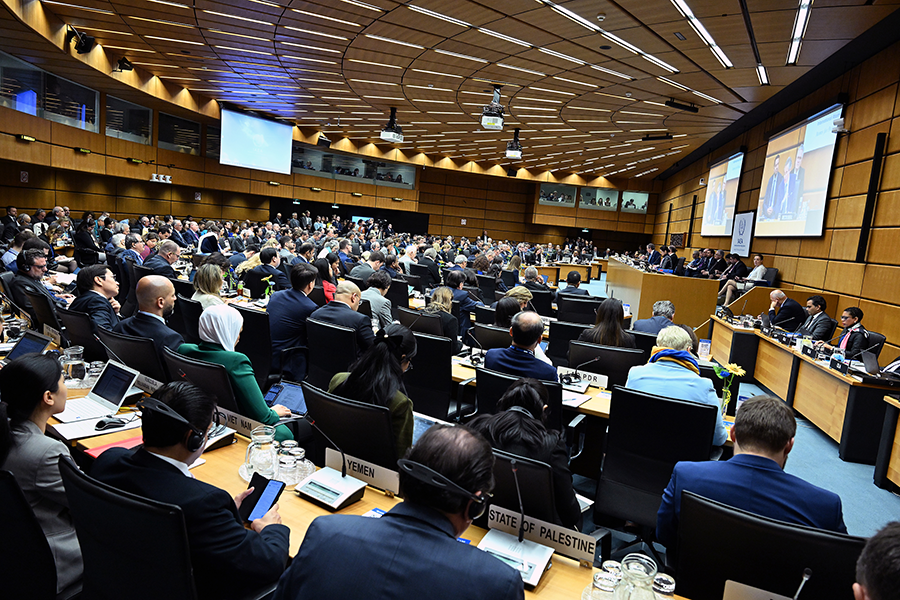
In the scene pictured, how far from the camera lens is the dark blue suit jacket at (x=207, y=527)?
151 cm

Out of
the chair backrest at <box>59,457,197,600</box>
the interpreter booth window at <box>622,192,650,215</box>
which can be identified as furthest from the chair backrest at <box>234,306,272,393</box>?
the interpreter booth window at <box>622,192,650,215</box>

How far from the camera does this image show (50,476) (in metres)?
1.87

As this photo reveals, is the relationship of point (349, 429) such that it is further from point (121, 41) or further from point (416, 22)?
point (121, 41)

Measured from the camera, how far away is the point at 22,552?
1612 millimetres

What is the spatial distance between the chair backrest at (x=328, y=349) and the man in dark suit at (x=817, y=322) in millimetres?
6176

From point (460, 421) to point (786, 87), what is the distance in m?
9.15

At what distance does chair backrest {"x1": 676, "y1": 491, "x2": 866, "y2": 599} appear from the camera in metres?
1.47

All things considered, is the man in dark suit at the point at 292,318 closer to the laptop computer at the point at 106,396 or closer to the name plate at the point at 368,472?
the laptop computer at the point at 106,396

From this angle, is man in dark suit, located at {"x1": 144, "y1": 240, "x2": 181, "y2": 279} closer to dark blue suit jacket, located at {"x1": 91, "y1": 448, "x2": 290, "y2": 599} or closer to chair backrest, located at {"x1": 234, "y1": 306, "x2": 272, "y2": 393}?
chair backrest, located at {"x1": 234, "y1": 306, "x2": 272, "y2": 393}

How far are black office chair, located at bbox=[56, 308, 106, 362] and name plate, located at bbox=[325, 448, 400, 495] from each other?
240 cm

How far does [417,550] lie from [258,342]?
3.70 m

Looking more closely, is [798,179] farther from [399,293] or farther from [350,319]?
[350,319]

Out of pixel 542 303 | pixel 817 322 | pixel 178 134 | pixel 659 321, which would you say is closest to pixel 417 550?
pixel 659 321

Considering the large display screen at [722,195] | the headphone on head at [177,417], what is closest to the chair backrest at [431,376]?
the headphone on head at [177,417]
